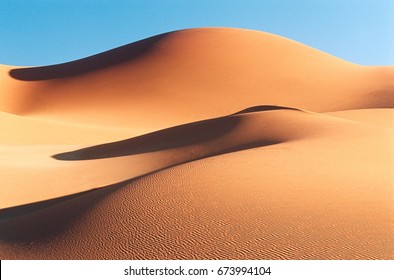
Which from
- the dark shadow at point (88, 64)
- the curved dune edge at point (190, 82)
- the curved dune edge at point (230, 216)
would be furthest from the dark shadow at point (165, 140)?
the dark shadow at point (88, 64)

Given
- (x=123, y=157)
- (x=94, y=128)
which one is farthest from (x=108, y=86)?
(x=123, y=157)

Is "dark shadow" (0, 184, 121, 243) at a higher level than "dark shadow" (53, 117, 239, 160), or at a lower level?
lower

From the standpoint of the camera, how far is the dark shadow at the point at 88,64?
48.9m

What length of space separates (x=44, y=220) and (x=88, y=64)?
44.6 meters

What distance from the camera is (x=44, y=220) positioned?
7.74 m

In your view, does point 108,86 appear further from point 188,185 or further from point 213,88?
point 188,185

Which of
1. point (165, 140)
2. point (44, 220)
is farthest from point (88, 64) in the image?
point (44, 220)

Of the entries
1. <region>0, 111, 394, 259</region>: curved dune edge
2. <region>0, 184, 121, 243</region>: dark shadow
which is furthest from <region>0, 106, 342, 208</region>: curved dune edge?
<region>0, 111, 394, 259</region>: curved dune edge

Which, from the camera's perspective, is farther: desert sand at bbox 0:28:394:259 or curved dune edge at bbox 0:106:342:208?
curved dune edge at bbox 0:106:342:208

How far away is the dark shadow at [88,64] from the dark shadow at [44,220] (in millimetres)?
41150

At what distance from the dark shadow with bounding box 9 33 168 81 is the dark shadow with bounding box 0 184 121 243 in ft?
135

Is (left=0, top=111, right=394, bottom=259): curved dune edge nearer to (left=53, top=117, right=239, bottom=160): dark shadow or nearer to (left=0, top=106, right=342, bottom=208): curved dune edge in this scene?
(left=0, top=106, right=342, bottom=208): curved dune edge

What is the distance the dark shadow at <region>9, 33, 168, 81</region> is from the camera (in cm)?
4888

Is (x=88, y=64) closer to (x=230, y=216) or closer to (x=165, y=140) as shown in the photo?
(x=165, y=140)
